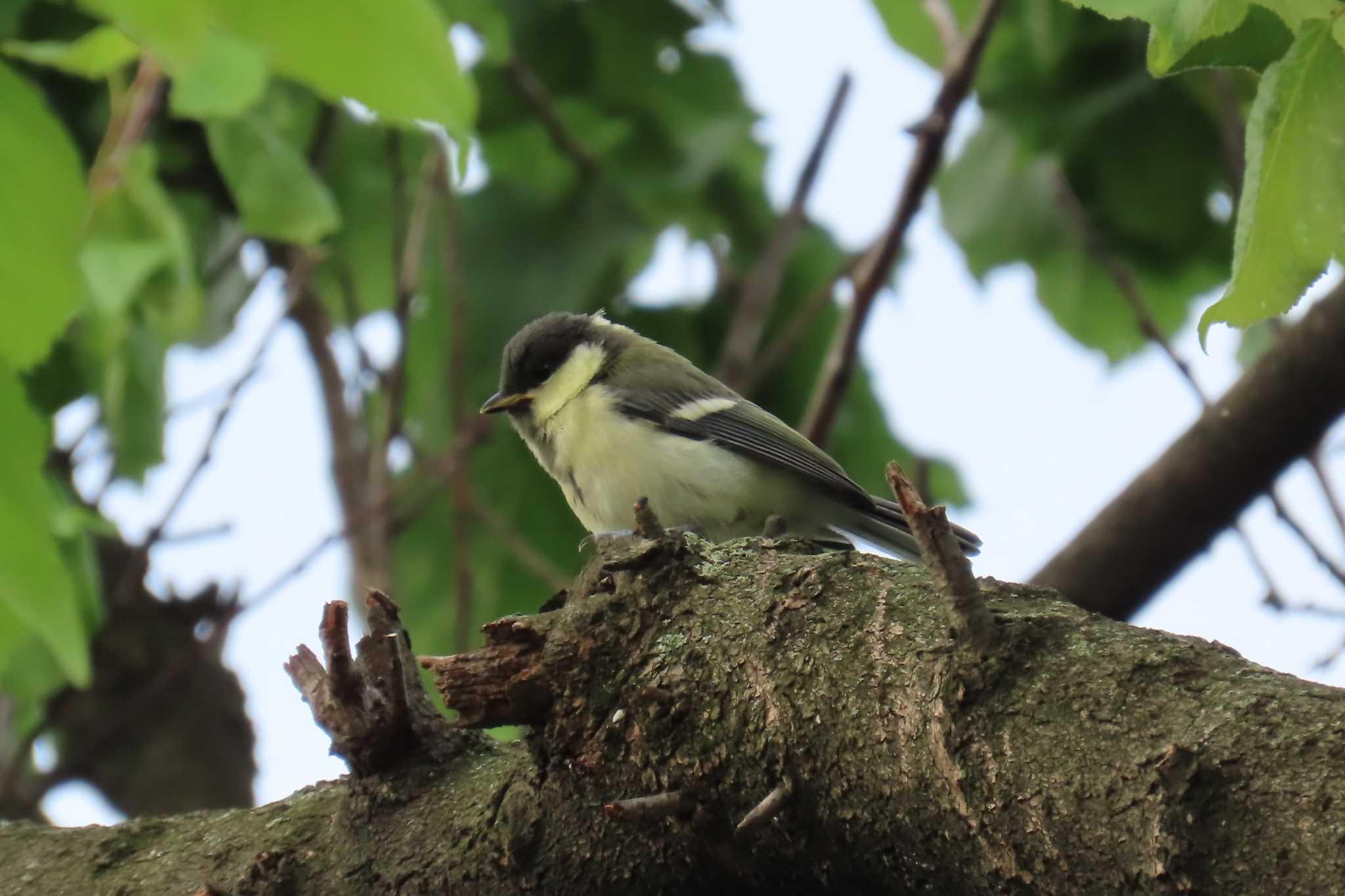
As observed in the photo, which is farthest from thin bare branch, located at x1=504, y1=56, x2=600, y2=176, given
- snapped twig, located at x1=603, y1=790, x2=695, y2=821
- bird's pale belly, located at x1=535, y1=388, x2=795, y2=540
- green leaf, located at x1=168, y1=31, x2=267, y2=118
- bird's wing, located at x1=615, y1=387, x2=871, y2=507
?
snapped twig, located at x1=603, y1=790, x2=695, y2=821

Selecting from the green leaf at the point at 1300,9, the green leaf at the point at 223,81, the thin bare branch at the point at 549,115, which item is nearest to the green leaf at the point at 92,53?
the green leaf at the point at 223,81

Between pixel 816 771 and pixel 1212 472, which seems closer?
pixel 816 771

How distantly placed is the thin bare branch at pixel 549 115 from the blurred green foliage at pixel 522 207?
0.01 meters

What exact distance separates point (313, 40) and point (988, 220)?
3637 mm

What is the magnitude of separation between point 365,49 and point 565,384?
3513 millimetres

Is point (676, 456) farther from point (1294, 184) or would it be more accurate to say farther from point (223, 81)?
point (1294, 184)

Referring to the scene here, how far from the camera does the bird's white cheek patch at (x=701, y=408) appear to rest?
448 centimetres

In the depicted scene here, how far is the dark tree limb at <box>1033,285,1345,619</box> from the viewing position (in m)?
3.13

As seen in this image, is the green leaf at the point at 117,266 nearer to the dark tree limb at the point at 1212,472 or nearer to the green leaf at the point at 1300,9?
the dark tree limb at the point at 1212,472

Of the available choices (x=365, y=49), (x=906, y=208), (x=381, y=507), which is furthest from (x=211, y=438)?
(x=365, y=49)

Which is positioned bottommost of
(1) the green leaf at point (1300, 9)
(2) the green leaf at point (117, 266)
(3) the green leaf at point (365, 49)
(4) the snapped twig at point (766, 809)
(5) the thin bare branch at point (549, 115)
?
(4) the snapped twig at point (766, 809)

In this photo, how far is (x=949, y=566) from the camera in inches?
63.3

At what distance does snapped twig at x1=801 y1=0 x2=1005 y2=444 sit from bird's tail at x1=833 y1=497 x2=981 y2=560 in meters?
0.33

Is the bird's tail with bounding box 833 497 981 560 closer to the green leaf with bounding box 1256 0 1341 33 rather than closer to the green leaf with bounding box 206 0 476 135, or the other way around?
the green leaf with bounding box 1256 0 1341 33
